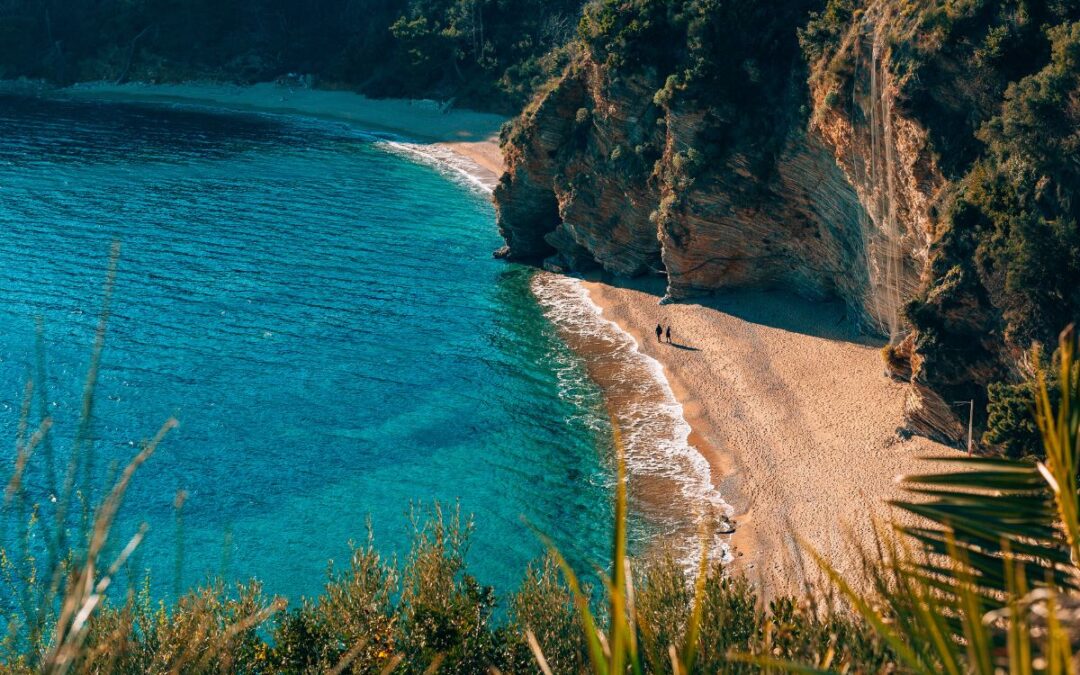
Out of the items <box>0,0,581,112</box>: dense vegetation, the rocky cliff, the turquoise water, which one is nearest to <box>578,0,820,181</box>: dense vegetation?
the rocky cliff

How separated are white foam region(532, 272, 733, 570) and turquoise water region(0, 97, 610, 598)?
1.57 metres

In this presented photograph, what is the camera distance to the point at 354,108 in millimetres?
109750

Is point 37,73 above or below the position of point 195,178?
above

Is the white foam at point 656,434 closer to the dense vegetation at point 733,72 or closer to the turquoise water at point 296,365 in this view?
the turquoise water at point 296,365

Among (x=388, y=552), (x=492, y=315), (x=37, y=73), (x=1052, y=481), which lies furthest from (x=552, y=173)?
(x=37, y=73)

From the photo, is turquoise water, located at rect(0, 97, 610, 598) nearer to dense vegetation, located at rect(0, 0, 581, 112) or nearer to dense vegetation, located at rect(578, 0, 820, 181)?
dense vegetation, located at rect(578, 0, 820, 181)

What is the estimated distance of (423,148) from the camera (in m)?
96.5

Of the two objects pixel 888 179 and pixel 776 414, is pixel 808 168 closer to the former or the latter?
pixel 888 179

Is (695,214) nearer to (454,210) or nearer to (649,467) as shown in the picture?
(649,467)

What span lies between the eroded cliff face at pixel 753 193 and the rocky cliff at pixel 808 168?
0.33 feet

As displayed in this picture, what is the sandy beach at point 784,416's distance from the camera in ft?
118

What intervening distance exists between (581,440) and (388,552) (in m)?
10.9

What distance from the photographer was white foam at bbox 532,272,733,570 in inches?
1473

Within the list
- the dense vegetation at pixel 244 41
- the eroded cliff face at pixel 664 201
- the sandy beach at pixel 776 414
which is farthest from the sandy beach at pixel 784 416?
the dense vegetation at pixel 244 41
